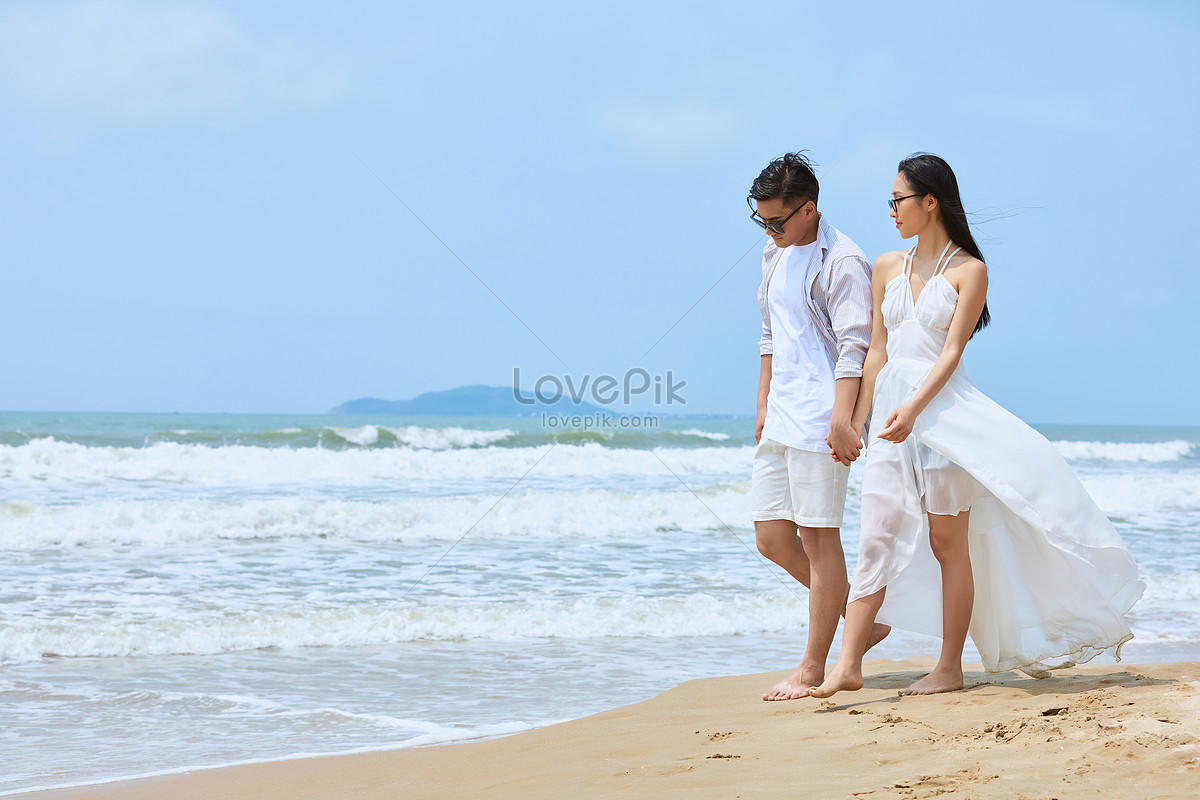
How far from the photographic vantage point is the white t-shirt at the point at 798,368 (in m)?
2.92

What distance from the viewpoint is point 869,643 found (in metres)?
3.01

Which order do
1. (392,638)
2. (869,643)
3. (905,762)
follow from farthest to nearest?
(392,638) < (869,643) < (905,762)

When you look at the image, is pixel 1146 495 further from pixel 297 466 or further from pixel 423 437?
pixel 423 437

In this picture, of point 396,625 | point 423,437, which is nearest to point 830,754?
point 396,625

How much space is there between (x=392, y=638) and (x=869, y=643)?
3143mm

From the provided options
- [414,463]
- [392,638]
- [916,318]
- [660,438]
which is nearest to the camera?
[916,318]

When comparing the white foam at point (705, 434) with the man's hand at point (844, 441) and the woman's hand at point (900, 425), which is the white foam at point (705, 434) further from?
the woman's hand at point (900, 425)

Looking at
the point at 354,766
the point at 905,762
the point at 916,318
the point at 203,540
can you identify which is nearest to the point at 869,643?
the point at 905,762

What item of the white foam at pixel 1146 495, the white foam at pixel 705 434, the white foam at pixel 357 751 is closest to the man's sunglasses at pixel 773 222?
the white foam at pixel 357 751

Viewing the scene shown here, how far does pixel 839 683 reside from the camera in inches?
111

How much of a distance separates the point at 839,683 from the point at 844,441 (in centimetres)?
76

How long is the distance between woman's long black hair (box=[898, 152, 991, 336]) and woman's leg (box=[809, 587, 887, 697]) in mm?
928

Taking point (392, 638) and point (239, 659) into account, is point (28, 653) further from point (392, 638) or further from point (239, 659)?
point (392, 638)

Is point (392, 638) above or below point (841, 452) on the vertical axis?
below
